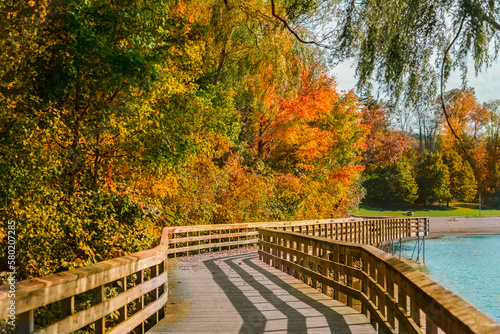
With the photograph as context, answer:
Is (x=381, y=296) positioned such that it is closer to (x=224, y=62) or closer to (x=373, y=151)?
(x=224, y=62)

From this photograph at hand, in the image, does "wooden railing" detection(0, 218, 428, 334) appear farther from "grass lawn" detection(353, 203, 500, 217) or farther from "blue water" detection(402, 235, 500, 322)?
"grass lawn" detection(353, 203, 500, 217)

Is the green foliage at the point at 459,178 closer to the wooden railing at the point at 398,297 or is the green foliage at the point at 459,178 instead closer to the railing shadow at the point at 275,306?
the railing shadow at the point at 275,306

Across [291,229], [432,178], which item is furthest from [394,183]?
[291,229]

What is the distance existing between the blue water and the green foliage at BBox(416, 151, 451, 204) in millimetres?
19967

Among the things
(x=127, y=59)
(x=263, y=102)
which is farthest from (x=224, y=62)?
(x=127, y=59)

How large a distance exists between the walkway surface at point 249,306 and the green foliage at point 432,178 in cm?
5677

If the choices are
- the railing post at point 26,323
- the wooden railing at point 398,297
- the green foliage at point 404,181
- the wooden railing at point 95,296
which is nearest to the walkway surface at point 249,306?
the wooden railing at point 398,297

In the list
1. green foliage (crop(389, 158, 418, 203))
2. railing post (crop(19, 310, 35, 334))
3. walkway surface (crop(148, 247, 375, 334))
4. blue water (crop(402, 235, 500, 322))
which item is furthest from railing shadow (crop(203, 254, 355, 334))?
green foliage (crop(389, 158, 418, 203))

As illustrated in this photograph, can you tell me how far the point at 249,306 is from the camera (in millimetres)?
8008

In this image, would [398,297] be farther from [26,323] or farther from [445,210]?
[445,210]

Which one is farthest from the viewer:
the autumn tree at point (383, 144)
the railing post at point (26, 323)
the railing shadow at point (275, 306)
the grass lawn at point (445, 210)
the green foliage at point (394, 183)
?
the grass lawn at point (445, 210)

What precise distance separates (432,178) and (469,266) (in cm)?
4092

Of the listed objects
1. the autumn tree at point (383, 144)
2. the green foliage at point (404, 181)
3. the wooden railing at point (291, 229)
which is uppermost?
the autumn tree at point (383, 144)

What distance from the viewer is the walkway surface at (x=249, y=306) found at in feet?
21.5
